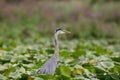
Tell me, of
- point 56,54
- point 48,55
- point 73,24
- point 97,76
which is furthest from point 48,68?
point 73,24

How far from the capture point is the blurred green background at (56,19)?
53.9ft

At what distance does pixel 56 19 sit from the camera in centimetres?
1802

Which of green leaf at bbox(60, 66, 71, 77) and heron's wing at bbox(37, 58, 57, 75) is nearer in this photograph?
heron's wing at bbox(37, 58, 57, 75)

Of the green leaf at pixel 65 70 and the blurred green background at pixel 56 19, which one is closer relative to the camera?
the green leaf at pixel 65 70

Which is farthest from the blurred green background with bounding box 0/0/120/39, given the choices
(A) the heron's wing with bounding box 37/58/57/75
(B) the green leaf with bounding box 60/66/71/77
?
(A) the heron's wing with bounding box 37/58/57/75

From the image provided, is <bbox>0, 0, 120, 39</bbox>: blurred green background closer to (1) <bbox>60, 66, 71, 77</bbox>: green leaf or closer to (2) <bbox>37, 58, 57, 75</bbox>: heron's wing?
(1) <bbox>60, 66, 71, 77</bbox>: green leaf

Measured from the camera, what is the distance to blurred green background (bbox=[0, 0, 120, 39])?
16.4 m

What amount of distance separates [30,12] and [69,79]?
41.6ft

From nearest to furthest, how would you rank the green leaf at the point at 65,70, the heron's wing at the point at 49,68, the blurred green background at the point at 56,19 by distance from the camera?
the heron's wing at the point at 49,68, the green leaf at the point at 65,70, the blurred green background at the point at 56,19

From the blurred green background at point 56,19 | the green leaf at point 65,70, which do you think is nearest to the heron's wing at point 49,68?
the green leaf at point 65,70

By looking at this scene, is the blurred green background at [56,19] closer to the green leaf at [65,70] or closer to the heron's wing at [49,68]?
the green leaf at [65,70]

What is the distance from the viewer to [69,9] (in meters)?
19.4

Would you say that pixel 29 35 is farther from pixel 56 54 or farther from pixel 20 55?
pixel 56 54

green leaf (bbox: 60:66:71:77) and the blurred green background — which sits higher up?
the blurred green background
